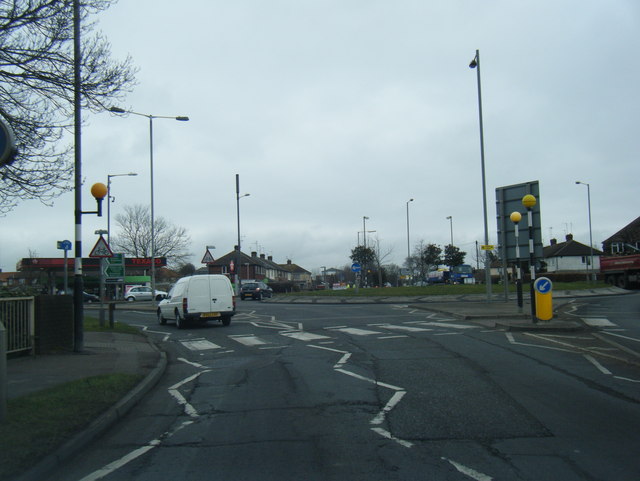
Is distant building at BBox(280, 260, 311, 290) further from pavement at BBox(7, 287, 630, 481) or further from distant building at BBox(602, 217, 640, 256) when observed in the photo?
pavement at BBox(7, 287, 630, 481)

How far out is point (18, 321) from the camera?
11570 mm

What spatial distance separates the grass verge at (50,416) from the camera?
5.01 metres

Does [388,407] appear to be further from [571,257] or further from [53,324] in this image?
[571,257]

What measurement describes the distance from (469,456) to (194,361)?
26.7ft

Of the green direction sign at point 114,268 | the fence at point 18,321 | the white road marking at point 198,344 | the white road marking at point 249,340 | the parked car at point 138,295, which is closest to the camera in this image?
the fence at point 18,321

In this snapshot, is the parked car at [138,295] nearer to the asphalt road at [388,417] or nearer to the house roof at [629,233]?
the asphalt road at [388,417]

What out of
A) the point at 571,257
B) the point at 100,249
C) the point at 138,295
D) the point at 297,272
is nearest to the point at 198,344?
the point at 100,249

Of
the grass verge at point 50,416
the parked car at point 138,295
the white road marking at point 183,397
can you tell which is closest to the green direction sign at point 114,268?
the white road marking at point 183,397

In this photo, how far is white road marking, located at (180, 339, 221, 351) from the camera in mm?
14453

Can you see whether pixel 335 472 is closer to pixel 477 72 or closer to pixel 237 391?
pixel 237 391

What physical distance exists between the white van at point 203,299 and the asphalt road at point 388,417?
24.0 ft

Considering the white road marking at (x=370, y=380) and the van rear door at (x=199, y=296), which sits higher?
the van rear door at (x=199, y=296)

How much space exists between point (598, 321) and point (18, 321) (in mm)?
16389

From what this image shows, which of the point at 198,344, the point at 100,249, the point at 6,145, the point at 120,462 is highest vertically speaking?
the point at 6,145
